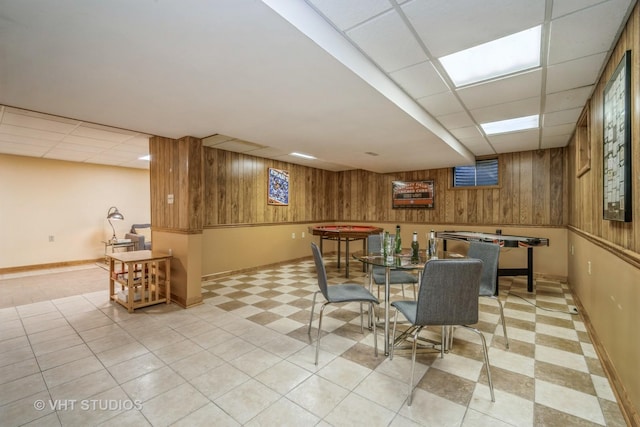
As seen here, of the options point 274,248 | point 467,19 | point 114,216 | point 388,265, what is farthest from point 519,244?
point 114,216

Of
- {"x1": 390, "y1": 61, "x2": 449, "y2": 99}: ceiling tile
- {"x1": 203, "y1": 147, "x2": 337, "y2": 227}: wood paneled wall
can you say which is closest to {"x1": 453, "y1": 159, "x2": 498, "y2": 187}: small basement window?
{"x1": 203, "y1": 147, "x2": 337, "y2": 227}: wood paneled wall

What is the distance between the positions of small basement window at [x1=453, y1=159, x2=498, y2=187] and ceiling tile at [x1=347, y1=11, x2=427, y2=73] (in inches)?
178

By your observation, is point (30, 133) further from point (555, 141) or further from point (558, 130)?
point (555, 141)

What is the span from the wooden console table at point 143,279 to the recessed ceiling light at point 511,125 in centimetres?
478

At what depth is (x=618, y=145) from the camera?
195 cm

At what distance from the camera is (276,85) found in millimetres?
2273

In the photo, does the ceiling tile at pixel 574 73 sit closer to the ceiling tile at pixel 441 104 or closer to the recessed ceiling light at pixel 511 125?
the ceiling tile at pixel 441 104

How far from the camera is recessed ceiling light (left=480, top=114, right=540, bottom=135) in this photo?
371 centimetres

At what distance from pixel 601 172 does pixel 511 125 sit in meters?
1.73

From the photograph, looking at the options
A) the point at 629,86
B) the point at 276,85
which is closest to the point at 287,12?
the point at 276,85

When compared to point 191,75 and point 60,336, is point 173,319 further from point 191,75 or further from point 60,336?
point 191,75

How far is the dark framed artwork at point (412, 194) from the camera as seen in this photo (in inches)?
261

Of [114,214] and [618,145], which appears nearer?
[618,145]

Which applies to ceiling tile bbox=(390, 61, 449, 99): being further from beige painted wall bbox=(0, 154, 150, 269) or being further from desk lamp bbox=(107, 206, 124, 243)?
beige painted wall bbox=(0, 154, 150, 269)
